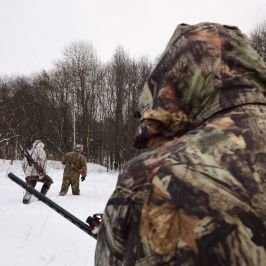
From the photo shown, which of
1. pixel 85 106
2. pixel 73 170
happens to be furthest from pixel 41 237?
pixel 85 106

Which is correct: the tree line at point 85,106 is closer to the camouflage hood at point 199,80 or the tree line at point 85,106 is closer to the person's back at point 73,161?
the person's back at point 73,161

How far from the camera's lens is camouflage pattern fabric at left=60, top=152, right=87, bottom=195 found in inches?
535

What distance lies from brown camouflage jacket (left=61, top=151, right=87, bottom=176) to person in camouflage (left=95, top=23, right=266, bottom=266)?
40.9 feet

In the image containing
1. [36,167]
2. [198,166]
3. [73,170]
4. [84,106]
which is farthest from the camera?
[84,106]

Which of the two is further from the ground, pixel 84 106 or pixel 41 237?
pixel 41 237

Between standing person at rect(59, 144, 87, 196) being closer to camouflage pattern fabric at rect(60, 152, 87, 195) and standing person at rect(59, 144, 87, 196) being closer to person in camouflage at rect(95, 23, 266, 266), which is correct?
camouflage pattern fabric at rect(60, 152, 87, 195)

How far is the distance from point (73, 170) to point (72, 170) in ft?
0.09

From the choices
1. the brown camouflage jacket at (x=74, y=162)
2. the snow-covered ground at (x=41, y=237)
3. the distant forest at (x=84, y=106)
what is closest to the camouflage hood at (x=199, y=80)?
the snow-covered ground at (x=41, y=237)

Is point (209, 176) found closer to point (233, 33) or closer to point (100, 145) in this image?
point (233, 33)

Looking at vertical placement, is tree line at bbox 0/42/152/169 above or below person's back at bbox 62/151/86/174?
below

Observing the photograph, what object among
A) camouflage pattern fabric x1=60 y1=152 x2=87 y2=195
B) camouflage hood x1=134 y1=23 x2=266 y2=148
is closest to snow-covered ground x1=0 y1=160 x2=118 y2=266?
camouflage pattern fabric x1=60 y1=152 x2=87 y2=195

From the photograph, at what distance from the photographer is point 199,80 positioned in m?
1.38

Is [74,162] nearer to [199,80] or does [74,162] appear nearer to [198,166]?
[199,80]

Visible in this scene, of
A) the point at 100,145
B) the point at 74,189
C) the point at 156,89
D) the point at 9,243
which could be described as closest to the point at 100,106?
the point at 100,145
